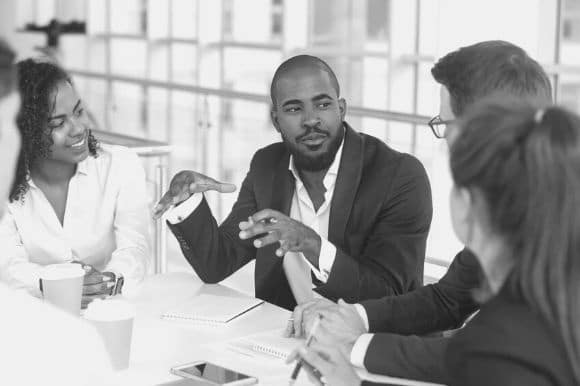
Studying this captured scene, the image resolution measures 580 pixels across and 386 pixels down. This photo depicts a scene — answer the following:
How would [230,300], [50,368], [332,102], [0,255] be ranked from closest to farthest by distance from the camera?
[50,368] → [230,300] → [0,255] → [332,102]

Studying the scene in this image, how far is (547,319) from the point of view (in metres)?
1.12

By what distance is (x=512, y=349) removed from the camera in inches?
Answer: 43.9

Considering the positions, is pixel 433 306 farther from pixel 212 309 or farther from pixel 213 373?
pixel 213 373

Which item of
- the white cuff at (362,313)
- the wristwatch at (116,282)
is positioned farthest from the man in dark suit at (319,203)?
the white cuff at (362,313)

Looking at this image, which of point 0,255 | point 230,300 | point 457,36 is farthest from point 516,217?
point 457,36

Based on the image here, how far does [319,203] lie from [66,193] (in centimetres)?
73

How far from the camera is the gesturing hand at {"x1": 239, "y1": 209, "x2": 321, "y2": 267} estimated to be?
2193 millimetres

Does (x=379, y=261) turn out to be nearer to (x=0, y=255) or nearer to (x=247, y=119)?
(x=0, y=255)

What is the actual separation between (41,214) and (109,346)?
3.16 ft

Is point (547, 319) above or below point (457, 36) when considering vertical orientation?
below

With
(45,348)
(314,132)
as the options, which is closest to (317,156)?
(314,132)

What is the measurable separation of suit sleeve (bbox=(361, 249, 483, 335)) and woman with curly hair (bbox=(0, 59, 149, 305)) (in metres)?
0.74

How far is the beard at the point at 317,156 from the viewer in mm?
2580

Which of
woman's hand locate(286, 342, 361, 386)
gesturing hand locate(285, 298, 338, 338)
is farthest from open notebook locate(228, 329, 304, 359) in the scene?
woman's hand locate(286, 342, 361, 386)
